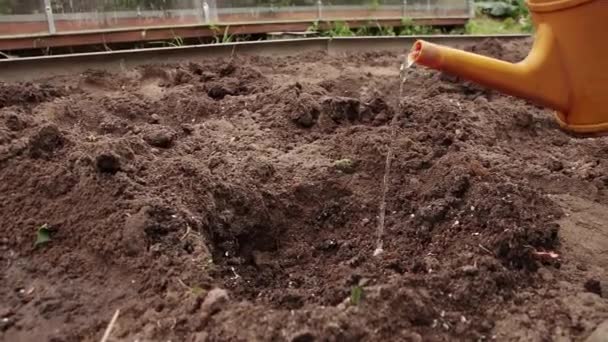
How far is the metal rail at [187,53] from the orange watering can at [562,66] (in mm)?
2414

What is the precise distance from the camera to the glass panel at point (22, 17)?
429 centimetres

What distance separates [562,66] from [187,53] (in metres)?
2.65

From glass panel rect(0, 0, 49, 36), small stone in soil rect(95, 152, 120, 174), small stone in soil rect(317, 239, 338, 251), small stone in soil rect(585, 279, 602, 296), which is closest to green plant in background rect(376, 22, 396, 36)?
glass panel rect(0, 0, 49, 36)

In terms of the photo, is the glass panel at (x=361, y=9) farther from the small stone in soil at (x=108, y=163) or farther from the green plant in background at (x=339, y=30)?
the small stone in soil at (x=108, y=163)

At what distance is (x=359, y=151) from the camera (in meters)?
2.96

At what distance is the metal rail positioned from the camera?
12.6 feet

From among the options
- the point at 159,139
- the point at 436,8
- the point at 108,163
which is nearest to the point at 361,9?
the point at 436,8

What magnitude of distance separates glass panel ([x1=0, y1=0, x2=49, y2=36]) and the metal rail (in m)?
0.60

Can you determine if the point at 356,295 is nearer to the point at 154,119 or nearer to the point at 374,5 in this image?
the point at 154,119

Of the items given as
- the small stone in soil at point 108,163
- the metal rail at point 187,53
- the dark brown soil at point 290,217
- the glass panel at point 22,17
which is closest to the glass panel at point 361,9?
the metal rail at point 187,53

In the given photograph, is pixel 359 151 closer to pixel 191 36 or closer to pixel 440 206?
pixel 440 206

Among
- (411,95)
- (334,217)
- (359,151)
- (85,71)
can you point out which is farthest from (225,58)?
(334,217)

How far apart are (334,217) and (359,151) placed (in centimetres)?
42

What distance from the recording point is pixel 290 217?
266cm
